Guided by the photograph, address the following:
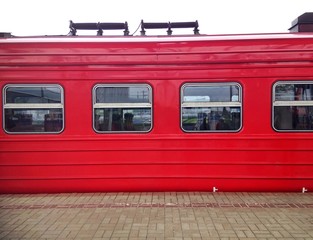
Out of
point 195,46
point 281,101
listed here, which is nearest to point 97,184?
point 195,46

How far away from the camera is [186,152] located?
700cm

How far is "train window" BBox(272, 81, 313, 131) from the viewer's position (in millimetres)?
6926

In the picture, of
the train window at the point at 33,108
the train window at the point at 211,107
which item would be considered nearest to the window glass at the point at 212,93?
the train window at the point at 211,107

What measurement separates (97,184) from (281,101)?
342cm

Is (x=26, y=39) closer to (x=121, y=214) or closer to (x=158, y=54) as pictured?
(x=158, y=54)

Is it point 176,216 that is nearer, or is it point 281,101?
point 176,216

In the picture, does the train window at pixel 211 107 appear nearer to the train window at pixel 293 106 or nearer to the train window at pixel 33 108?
the train window at pixel 293 106

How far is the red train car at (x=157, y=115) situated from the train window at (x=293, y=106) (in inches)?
0.7

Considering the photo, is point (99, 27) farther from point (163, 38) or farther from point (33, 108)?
point (33, 108)

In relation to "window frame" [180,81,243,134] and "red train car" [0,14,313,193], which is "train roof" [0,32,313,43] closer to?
"red train car" [0,14,313,193]

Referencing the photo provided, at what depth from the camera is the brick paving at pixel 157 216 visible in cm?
516

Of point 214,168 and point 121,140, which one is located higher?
point 121,140

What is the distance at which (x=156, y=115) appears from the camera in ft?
23.0

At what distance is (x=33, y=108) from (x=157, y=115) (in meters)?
2.12
